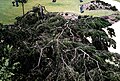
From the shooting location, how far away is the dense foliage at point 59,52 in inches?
199

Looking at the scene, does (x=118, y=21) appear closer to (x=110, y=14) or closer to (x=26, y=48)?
(x=110, y=14)

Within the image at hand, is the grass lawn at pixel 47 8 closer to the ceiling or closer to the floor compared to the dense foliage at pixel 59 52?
closer to the floor

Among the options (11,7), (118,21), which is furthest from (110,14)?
(11,7)

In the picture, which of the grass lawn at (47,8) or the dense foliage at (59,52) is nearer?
the dense foliage at (59,52)

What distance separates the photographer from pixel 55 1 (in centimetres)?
2038

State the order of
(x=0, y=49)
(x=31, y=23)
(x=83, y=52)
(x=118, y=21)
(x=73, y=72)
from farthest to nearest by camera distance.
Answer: (x=118, y=21)
(x=31, y=23)
(x=0, y=49)
(x=83, y=52)
(x=73, y=72)

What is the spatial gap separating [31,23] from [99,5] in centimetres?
1324

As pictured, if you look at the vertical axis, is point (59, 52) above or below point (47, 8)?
above

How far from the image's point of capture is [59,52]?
5.22 metres

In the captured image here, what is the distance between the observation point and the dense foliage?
199 inches

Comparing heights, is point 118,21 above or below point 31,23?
below

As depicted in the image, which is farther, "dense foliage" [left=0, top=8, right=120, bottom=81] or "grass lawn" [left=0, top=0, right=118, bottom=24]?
"grass lawn" [left=0, top=0, right=118, bottom=24]

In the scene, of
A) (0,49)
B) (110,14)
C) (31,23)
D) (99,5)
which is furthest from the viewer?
(99,5)

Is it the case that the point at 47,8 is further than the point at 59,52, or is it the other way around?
the point at 47,8
